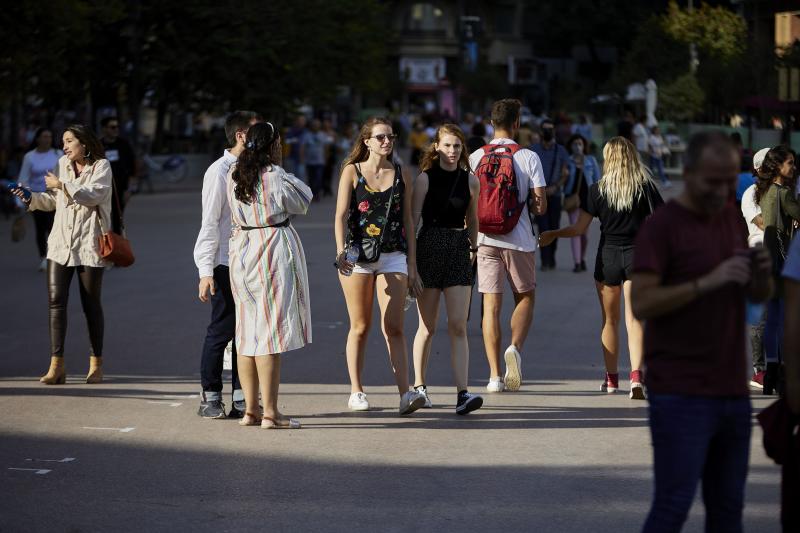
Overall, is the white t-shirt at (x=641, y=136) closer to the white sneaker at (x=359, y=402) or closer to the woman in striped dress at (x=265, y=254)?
the white sneaker at (x=359, y=402)

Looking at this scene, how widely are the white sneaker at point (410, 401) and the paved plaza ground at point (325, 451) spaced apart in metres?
0.08

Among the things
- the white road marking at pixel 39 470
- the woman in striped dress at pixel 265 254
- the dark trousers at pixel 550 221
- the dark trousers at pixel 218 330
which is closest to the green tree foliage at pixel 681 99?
the dark trousers at pixel 550 221

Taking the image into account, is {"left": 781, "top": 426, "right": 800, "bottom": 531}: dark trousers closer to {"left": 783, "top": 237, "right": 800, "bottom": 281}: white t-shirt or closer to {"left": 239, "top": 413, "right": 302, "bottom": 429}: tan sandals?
{"left": 783, "top": 237, "right": 800, "bottom": 281}: white t-shirt

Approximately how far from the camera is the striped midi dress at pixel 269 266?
316 inches

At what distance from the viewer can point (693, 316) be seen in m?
4.60

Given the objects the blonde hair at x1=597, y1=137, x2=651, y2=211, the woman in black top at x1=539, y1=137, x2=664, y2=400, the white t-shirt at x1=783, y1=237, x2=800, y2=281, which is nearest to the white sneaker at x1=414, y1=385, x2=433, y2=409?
the woman in black top at x1=539, y1=137, x2=664, y2=400

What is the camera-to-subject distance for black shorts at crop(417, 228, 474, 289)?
28.9 feet

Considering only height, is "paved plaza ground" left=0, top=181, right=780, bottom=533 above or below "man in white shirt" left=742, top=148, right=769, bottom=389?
below

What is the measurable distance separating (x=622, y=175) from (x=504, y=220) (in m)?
0.87

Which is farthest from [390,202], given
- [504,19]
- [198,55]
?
[504,19]

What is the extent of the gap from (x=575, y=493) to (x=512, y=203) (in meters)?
3.12

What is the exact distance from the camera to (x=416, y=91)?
126 m

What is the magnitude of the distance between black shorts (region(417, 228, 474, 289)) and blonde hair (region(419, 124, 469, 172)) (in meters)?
0.39

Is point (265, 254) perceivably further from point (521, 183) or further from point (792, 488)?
point (792, 488)
